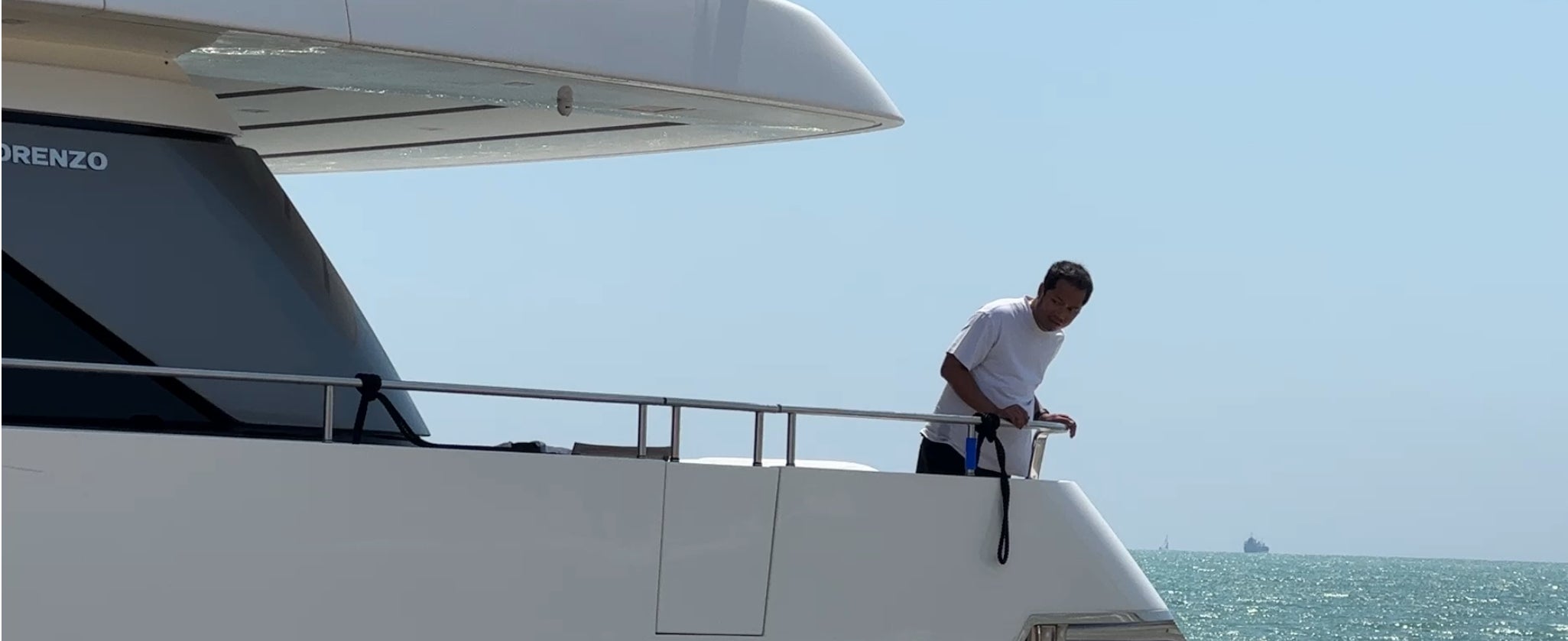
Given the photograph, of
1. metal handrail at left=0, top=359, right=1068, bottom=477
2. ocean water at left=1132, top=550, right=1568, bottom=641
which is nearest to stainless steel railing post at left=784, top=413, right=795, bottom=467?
metal handrail at left=0, top=359, right=1068, bottom=477

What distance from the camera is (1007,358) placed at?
588cm

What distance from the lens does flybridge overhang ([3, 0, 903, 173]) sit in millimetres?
4844

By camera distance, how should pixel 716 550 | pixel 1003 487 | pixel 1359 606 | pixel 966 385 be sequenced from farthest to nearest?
pixel 1359 606 → pixel 966 385 → pixel 1003 487 → pixel 716 550

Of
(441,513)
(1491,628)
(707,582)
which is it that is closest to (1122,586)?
(707,582)

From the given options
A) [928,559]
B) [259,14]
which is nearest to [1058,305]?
[928,559]

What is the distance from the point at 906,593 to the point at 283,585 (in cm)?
156

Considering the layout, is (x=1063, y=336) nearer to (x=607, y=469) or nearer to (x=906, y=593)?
(x=906, y=593)

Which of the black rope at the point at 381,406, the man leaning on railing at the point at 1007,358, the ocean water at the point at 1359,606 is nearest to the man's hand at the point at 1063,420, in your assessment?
the man leaning on railing at the point at 1007,358

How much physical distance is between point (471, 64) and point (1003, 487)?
1.74 meters

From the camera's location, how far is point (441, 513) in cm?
478

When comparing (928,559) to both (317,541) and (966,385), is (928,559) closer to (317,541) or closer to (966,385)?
(966,385)

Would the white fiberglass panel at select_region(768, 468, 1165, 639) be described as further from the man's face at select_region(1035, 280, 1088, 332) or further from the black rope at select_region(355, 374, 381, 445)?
the black rope at select_region(355, 374, 381, 445)

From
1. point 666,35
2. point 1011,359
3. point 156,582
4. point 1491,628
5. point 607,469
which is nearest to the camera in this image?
point 156,582

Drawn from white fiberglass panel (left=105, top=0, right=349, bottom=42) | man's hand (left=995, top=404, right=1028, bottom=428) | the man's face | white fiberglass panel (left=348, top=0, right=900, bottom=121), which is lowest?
man's hand (left=995, top=404, right=1028, bottom=428)
